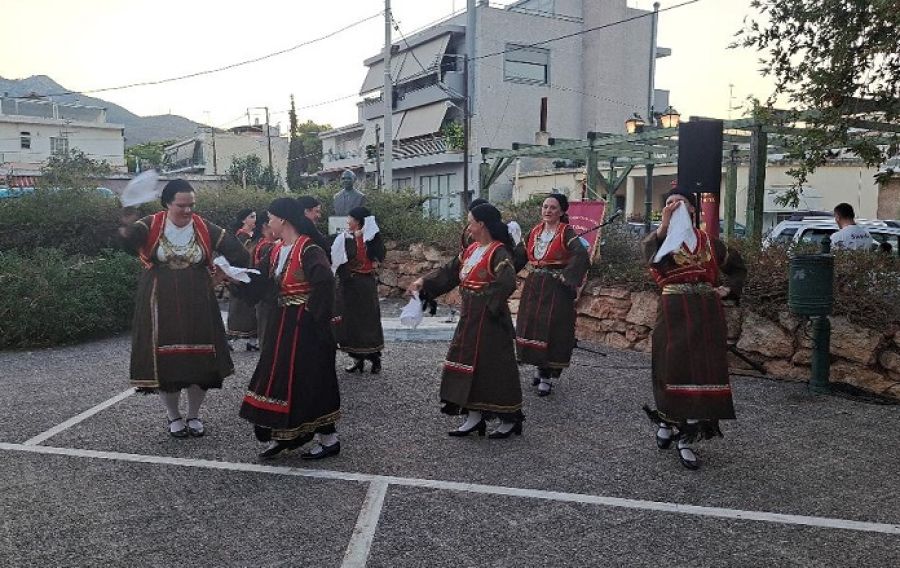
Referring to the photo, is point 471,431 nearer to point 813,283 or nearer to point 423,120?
point 813,283

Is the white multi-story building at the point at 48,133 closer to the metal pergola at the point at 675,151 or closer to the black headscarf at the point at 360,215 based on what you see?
the metal pergola at the point at 675,151

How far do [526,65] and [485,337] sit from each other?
2750cm

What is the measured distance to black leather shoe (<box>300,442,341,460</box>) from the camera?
4941 mm

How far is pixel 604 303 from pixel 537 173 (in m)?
19.1

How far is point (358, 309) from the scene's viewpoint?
25.1 feet

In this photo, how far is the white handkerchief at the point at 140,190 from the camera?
4930 mm

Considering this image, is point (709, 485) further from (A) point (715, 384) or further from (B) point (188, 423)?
(B) point (188, 423)

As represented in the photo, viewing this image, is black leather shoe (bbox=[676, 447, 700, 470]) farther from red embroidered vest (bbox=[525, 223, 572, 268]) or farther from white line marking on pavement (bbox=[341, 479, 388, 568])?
red embroidered vest (bbox=[525, 223, 572, 268])

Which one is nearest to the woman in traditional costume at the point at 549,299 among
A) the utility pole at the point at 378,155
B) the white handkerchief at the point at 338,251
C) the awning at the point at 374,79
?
the white handkerchief at the point at 338,251

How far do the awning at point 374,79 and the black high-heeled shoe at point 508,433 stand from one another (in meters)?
32.1

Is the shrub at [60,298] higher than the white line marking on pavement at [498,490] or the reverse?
higher

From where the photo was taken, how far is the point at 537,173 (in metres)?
27.7

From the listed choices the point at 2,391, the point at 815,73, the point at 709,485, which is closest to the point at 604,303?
the point at 815,73

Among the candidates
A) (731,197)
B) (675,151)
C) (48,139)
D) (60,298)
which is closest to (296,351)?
(60,298)
